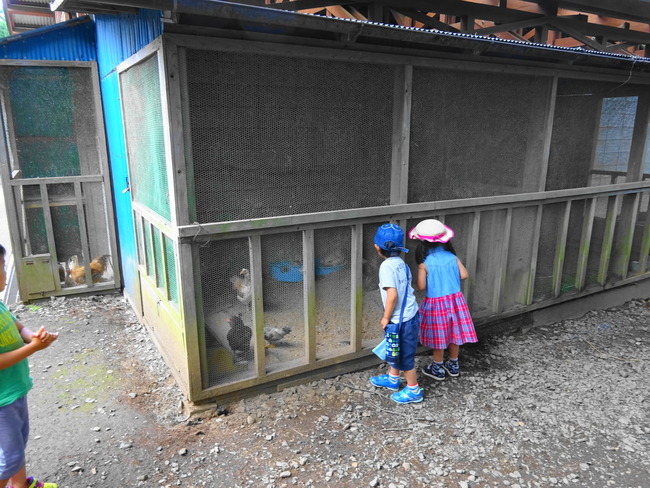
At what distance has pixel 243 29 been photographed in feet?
9.09

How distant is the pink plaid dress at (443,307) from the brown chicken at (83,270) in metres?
4.12

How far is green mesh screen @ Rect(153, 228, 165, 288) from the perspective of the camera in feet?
11.9

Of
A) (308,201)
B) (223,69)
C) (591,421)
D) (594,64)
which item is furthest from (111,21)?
(591,421)

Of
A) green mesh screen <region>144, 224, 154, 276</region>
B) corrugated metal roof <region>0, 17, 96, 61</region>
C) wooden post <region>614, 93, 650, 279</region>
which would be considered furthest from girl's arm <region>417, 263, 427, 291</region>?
corrugated metal roof <region>0, 17, 96, 61</region>

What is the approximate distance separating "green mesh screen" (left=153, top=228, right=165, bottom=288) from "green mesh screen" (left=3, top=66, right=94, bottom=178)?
2249mm

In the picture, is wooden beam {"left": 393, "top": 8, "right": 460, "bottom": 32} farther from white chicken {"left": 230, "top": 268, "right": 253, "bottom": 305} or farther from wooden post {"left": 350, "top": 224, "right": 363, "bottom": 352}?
white chicken {"left": 230, "top": 268, "right": 253, "bottom": 305}

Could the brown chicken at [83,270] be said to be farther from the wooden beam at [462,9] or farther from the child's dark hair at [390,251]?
the wooden beam at [462,9]

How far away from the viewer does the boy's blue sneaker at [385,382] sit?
3.48 meters

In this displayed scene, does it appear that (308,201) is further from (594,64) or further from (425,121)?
(594,64)

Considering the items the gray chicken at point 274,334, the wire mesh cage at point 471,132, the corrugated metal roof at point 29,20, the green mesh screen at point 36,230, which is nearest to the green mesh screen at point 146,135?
the gray chicken at point 274,334

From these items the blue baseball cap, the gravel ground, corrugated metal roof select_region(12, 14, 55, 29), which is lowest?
the gravel ground

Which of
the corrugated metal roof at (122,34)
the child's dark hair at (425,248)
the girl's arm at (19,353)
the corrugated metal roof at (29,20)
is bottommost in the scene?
the girl's arm at (19,353)

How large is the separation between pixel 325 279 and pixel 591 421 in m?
2.15

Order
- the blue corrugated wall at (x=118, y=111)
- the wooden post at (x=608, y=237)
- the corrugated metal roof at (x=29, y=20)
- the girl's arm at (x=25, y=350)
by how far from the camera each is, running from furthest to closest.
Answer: the corrugated metal roof at (x=29, y=20) → the wooden post at (x=608, y=237) → the blue corrugated wall at (x=118, y=111) → the girl's arm at (x=25, y=350)
